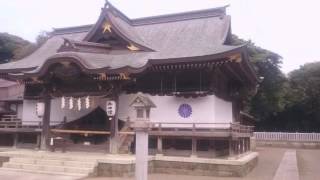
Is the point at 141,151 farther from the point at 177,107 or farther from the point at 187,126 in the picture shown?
the point at 177,107

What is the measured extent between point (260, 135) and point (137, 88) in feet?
91.1

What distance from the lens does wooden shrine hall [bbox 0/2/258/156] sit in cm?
1866

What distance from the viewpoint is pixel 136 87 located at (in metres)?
21.0

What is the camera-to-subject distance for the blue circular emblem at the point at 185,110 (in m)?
19.9

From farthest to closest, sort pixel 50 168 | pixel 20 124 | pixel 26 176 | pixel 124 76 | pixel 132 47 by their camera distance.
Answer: pixel 20 124 → pixel 132 47 → pixel 124 76 → pixel 50 168 → pixel 26 176

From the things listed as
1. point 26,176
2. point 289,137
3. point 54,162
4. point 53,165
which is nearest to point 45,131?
point 54,162

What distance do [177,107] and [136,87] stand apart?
267 cm

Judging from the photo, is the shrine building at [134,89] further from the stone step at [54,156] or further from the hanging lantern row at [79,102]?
the stone step at [54,156]

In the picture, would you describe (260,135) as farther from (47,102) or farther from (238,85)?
(47,102)

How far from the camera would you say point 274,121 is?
54062 millimetres

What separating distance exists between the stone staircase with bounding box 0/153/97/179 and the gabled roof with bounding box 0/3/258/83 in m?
4.37

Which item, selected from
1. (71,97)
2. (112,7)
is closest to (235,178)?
(71,97)

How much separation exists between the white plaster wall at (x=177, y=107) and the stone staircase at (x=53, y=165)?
12.6ft

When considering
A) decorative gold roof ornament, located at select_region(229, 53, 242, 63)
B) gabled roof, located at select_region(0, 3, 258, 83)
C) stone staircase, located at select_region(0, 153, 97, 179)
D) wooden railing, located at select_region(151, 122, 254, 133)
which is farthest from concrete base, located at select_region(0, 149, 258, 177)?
decorative gold roof ornament, located at select_region(229, 53, 242, 63)
